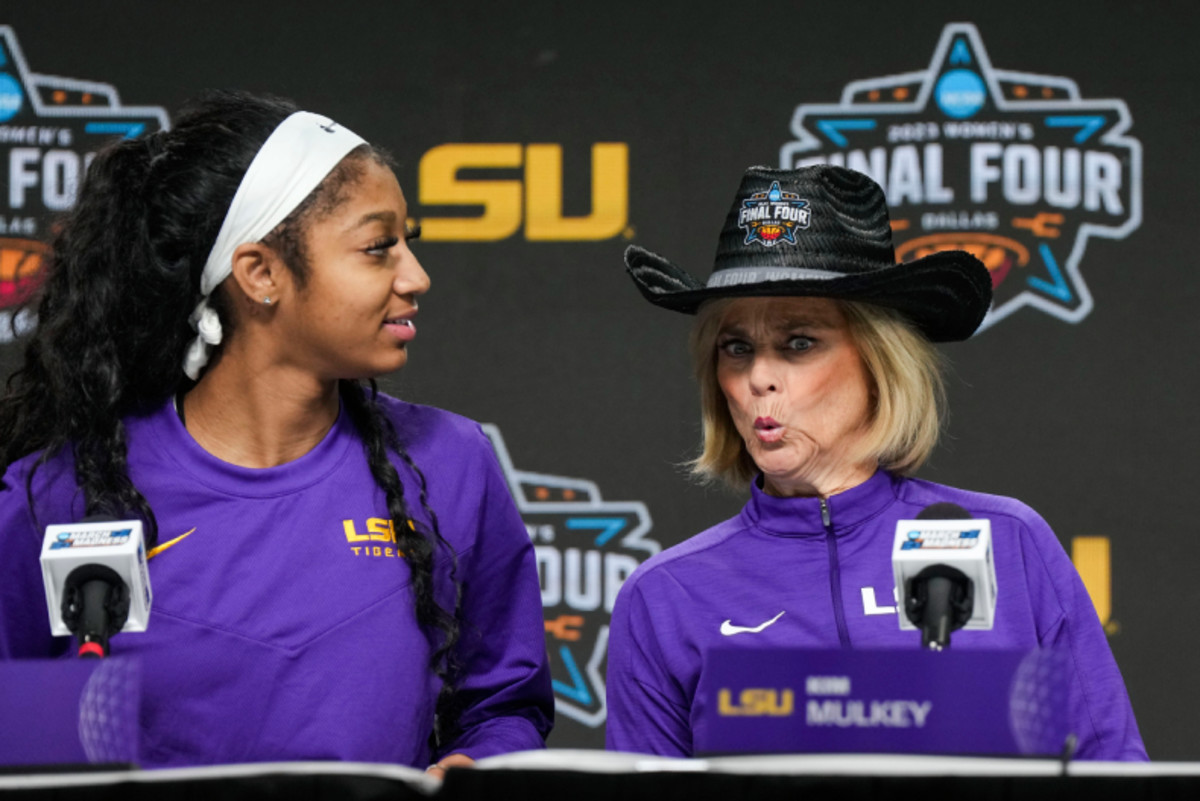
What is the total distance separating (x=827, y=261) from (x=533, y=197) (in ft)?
4.60

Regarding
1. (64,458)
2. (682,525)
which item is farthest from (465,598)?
(682,525)

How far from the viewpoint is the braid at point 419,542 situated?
5.83 ft

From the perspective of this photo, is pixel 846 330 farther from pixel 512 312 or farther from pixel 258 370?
pixel 512 312

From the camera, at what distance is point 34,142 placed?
3193 mm

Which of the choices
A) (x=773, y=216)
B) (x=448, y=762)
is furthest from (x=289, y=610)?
(x=773, y=216)

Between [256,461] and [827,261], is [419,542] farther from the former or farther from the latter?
[827,261]

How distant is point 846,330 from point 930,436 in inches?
6.3

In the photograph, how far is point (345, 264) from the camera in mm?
1765

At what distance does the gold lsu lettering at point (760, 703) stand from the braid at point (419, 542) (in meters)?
0.67

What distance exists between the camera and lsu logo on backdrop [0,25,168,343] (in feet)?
10.5

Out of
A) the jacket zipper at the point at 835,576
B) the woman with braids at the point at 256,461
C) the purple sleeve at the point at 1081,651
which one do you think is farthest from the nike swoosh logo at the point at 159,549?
the purple sleeve at the point at 1081,651

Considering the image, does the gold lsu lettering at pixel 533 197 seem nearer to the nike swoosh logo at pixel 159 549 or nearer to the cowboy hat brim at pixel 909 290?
the cowboy hat brim at pixel 909 290

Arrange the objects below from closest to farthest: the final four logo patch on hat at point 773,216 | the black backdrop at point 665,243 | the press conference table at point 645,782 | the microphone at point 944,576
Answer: the press conference table at point 645,782 → the microphone at point 944,576 → the final four logo patch on hat at point 773,216 → the black backdrop at point 665,243

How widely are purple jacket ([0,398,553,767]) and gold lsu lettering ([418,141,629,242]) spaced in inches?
51.4
